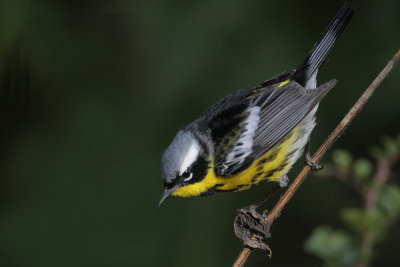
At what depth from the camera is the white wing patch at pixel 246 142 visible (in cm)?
299

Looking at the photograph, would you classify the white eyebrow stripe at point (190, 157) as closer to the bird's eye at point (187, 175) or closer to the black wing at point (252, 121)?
the bird's eye at point (187, 175)

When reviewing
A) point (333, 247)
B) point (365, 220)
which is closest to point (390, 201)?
point (365, 220)

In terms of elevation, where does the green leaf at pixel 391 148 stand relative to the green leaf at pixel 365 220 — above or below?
above

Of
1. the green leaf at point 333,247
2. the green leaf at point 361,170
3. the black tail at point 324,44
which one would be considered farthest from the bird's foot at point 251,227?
the black tail at point 324,44

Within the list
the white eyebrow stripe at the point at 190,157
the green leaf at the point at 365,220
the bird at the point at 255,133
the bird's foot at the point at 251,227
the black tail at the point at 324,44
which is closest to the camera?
the green leaf at the point at 365,220

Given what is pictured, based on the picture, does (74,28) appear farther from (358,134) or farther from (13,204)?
(358,134)

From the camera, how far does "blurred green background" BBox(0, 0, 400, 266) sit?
151 inches

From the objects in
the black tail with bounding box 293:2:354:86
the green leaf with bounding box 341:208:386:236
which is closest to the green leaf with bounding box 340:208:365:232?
the green leaf with bounding box 341:208:386:236

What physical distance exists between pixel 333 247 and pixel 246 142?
2.85 feet

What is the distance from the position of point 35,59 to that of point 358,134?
6.89 ft

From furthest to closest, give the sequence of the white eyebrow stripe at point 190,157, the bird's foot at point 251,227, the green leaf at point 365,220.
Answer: the white eyebrow stripe at point 190,157
the bird's foot at point 251,227
the green leaf at point 365,220

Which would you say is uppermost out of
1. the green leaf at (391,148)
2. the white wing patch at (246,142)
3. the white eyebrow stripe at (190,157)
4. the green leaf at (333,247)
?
the white eyebrow stripe at (190,157)

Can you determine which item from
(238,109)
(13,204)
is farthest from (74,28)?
(238,109)

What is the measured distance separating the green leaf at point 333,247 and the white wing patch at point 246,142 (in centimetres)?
68
